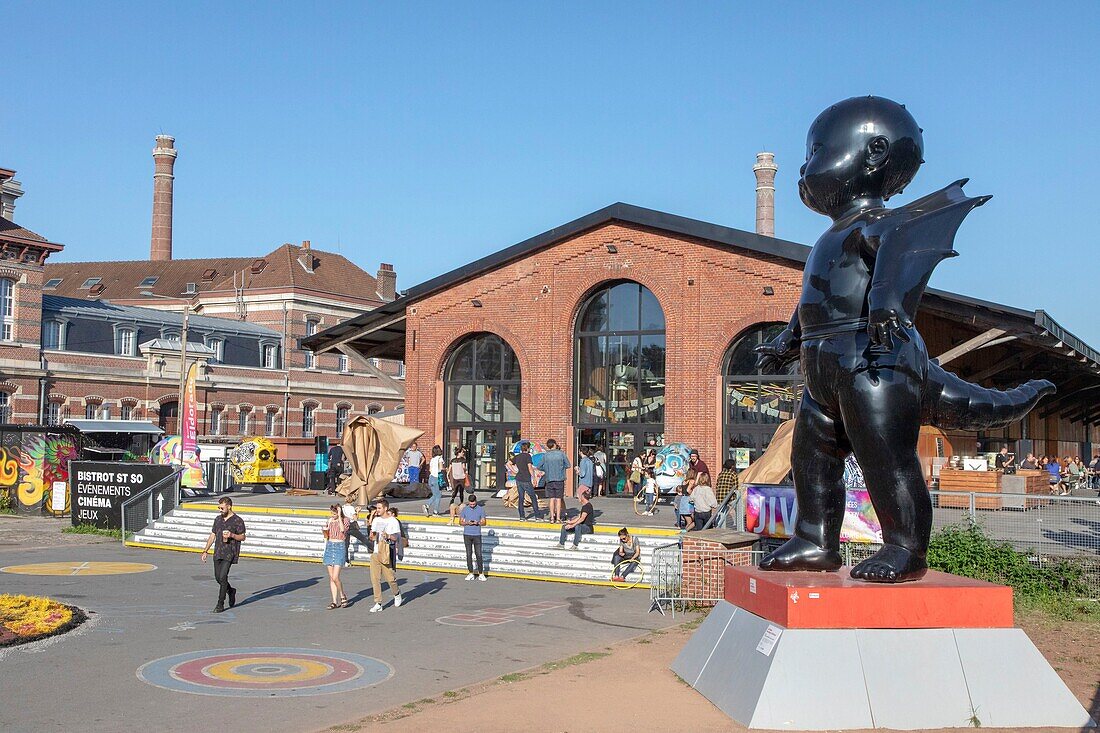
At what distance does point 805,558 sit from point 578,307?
65.6 ft

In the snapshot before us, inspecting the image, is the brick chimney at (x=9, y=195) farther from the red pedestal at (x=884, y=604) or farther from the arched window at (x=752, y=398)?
the red pedestal at (x=884, y=604)

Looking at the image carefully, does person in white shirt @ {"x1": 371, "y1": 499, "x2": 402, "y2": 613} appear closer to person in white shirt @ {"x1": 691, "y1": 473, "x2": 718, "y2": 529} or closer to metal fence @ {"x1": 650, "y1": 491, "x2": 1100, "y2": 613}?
metal fence @ {"x1": 650, "y1": 491, "x2": 1100, "y2": 613}

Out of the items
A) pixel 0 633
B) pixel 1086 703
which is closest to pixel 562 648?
pixel 1086 703

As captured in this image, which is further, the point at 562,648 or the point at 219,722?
the point at 562,648

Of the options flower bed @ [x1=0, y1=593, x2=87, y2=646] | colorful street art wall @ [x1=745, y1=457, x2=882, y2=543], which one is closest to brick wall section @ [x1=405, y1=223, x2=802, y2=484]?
colorful street art wall @ [x1=745, y1=457, x2=882, y2=543]

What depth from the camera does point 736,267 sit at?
2586 cm

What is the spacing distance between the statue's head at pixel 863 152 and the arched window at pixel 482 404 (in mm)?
20895

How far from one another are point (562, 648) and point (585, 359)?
17073 mm

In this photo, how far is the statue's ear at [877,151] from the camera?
8.22 m

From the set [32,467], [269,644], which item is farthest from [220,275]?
[269,644]

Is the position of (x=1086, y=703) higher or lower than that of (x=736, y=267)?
lower

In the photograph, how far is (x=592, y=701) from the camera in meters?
8.47

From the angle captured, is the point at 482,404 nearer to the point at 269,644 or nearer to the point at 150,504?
the point at 150,504

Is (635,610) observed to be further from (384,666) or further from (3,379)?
(3,379)
